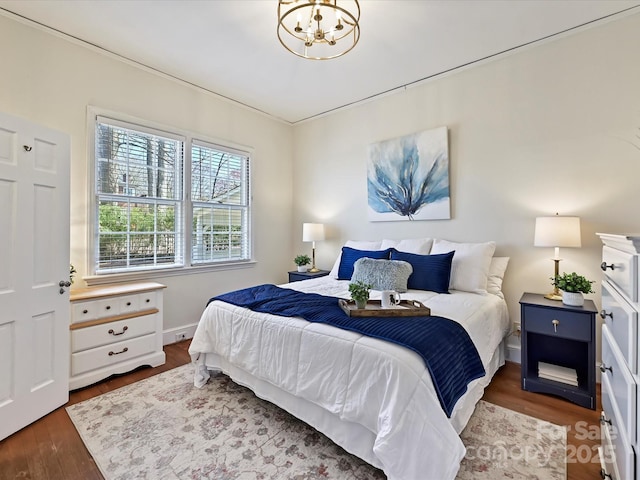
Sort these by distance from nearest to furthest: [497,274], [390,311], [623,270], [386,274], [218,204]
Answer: [623,270]
[390,311]
[386,274]
[497,274]
[218,204]

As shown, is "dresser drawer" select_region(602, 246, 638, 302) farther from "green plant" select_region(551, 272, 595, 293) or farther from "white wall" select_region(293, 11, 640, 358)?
"white wall" select_region(293, 11, 640, 358)

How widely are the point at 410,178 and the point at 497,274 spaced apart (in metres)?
1.36

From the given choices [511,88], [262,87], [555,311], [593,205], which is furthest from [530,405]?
[262,87]

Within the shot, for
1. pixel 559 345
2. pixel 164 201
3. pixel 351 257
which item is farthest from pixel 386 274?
pixel 164 201

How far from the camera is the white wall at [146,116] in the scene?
8.16 feet

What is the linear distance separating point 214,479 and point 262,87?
11.8 feet

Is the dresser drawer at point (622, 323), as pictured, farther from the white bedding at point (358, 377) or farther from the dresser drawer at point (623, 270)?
the white bedding at point (358, 377)

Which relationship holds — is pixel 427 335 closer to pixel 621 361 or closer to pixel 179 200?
pixel 621 361

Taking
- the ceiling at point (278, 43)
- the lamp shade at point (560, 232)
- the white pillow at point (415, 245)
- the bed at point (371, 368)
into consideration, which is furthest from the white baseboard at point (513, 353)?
the ceiling at point (278, 43)

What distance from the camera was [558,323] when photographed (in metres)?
2.24

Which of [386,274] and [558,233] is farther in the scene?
[386,274]

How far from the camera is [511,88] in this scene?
2.88 metres

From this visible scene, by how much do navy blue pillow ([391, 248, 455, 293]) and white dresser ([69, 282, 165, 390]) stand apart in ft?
7.86

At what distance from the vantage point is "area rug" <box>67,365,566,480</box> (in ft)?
5.15
